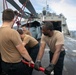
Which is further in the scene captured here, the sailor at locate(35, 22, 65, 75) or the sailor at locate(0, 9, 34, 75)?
the sailor at locate(35, 22, 65, 75)

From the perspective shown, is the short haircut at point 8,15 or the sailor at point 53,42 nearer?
the short haircut at point 8,15

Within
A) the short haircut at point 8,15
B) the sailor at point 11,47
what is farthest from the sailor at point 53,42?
the short haircut at point 8,15

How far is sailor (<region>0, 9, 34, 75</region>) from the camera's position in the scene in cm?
408

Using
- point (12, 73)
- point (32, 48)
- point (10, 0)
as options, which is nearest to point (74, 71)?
point (32, 48)

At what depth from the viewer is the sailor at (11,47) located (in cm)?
408

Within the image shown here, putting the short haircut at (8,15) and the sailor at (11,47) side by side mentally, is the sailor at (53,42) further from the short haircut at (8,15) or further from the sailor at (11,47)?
the short haircut at (8,15)

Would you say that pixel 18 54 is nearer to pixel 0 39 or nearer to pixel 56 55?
pixel 0 39

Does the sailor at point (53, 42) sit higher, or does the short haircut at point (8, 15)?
the short haircut at point (8, 15)

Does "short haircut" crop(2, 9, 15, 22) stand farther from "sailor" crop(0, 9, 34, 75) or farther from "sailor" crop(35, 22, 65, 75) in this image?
"sailor" crop(35, 22, 65, 75)

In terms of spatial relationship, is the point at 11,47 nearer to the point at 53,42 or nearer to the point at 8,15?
the point at 8,15

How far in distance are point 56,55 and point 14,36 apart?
1188 millimetres

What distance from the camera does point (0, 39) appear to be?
418cm

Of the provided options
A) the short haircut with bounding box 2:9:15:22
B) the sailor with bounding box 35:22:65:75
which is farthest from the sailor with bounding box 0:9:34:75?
the sailor with bounding box 35:22:65:75

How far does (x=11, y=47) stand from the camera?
163 inches
